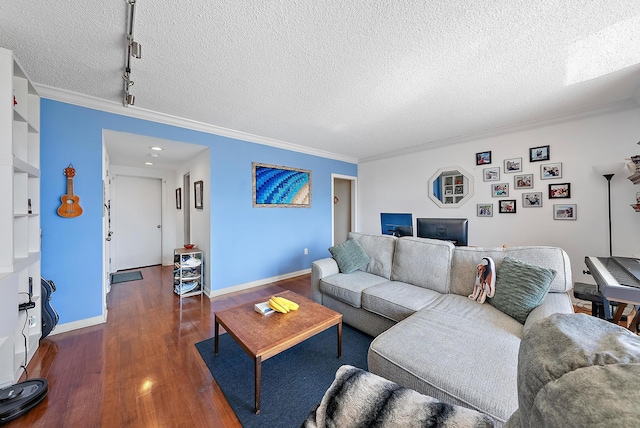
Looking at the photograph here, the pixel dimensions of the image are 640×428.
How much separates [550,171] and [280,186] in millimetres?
3751

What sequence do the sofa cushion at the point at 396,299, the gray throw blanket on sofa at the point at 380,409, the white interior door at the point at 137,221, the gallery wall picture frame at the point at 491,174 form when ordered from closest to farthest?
the gray throw blanket on sofa at the point at 380,409, the sofa cushion at the point at 396,299, the gallery wall picture frame at the point at 491,174, the white interior door at the point at 137,221

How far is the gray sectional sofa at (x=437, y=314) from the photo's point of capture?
3.59ft

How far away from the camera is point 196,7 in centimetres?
134

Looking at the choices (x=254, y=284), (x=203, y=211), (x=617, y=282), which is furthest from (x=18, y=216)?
(x=617, y=282)

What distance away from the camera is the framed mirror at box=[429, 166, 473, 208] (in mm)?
3730

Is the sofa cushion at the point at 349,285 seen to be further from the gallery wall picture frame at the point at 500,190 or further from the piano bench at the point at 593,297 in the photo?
the gallery wall picture frame at the point at 500,190

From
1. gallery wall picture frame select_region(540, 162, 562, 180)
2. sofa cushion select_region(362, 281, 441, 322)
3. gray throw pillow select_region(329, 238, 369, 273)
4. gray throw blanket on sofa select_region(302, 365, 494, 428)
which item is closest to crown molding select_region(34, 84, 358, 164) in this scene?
gray throw pillow select_region(329, 238, 369, 273)

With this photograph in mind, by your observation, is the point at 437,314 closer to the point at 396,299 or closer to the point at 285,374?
the point at 396,299

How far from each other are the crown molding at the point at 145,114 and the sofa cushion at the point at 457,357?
3.17m

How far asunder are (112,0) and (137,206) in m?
4.36

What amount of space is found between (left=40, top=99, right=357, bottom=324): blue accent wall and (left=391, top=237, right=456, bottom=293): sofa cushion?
2096mm

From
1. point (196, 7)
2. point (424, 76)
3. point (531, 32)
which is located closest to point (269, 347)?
point (196, 7)

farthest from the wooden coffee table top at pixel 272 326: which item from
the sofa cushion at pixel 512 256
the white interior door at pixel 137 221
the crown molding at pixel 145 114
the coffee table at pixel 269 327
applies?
the white interior door at pixel 137 221

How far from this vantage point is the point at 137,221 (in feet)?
15.4
